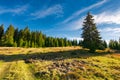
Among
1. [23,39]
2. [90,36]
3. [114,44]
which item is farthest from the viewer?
[114,44]

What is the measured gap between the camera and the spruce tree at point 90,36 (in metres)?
68.4

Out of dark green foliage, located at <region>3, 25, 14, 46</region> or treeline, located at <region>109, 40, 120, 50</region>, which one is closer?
dark green foliage, located at <region>3, 25, 14, 46</region>

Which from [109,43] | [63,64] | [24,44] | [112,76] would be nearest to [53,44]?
[24,44]

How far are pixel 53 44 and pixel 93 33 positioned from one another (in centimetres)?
5913

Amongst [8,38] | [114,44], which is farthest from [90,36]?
[114,44]

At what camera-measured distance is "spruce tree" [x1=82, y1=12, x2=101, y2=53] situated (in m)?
68.4

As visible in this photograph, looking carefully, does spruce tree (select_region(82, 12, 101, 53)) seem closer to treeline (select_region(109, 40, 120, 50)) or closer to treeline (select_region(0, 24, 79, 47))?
treeline (select_region(0, 24, 79, 47))

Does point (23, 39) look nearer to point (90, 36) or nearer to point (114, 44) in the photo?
point (90, 36)

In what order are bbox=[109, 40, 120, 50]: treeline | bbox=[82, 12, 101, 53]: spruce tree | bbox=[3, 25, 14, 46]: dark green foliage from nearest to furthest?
1. bbox=[82, 12, 101, 53]: spruce tree
2. bbox=[3, 25, 14, 46]: dark green foliage
3. bbox=[109, 40, 120, 50]: treeline

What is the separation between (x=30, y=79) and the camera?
3212 cm

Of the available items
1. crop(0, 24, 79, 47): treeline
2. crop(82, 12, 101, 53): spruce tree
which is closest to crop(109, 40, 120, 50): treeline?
crop(0, 24, 79, 47): treeline

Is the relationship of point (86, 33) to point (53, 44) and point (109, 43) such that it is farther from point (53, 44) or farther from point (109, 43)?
point (109, 43)

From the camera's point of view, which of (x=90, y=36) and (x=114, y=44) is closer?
(x=90, y=36)

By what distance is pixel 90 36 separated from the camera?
228 ft
